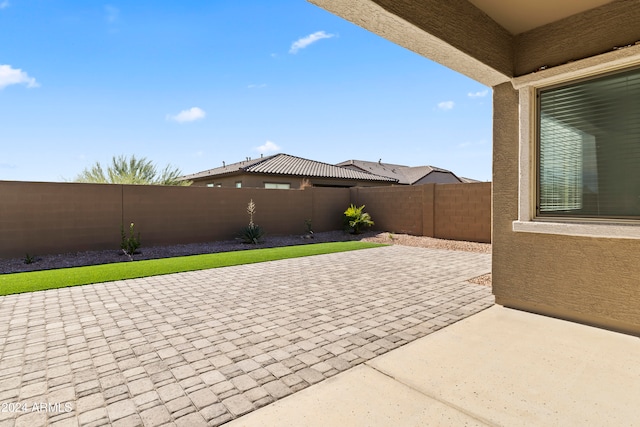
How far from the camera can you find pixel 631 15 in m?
3.62

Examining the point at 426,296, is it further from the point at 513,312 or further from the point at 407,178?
the point at 407,178

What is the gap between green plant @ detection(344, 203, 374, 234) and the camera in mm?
15146

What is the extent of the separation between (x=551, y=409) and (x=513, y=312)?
2441mm

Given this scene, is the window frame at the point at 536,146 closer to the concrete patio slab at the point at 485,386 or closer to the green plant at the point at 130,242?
the concrete patio slab at the point at 485,386

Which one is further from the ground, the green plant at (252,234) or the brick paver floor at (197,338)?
the green plant at (252,234)

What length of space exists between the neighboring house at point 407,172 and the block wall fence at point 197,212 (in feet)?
61.1

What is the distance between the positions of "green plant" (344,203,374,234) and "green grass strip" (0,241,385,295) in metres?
4.29

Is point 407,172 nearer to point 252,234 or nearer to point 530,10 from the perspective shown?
point 252,234

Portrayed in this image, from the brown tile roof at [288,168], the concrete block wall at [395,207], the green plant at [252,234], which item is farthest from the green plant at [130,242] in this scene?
the concrete block wall at [395,207]

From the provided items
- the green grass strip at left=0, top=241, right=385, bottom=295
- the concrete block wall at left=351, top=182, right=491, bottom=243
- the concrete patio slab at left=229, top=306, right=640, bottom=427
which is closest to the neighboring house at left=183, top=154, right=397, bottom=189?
the concrete block wall at left=351, top=182, right=491, bottom=243

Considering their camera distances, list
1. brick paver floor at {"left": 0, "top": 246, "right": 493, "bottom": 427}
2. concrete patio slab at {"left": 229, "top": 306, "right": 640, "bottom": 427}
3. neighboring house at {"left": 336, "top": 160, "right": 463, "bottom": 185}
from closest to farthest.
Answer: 1. concrete patio slab at {"left": 229, "top": 306, "right": 640, "bottom": 427}
2. brick paver floor at {"left": 0, "top": 246, "right": 493, "bottom": 427}
3. neighboring house at {"left": 336, "top": 160, "right": 463, "bottom": 185}

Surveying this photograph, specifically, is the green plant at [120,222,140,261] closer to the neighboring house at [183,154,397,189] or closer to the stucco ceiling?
the neighboring house at [183,154,397,189]

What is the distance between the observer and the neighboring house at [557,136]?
3.66 metres

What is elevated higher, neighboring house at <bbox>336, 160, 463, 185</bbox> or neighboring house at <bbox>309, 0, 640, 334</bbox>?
neighboring house at <bbox>336, 160, 463, 185</bbox>
